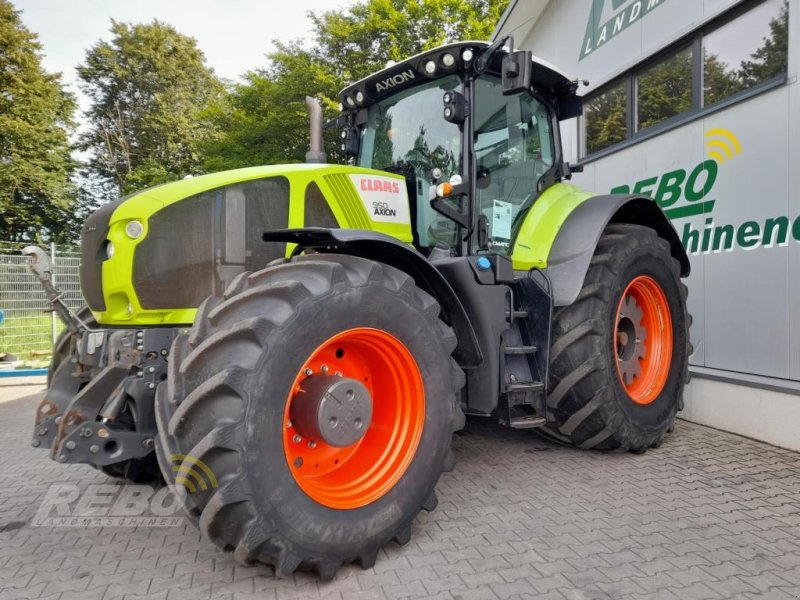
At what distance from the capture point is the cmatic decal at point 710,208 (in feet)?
14.9

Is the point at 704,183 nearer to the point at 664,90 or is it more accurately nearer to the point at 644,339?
the point at 664,90

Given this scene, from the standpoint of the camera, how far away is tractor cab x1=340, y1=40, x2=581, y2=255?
3.48m

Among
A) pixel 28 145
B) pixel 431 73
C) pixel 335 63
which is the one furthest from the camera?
pixel 28 145

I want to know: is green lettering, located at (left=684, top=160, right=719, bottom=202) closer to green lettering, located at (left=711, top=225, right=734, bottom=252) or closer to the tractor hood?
green lettering, located at (left=711, top=225, right=734, bottom=252)

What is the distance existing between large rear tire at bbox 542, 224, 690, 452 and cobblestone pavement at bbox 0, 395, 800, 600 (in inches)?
11.6

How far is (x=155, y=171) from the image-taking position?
27.6 metres

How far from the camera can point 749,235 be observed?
187 inches

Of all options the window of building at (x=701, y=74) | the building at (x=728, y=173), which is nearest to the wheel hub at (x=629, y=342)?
the building at (x=728, y=173)

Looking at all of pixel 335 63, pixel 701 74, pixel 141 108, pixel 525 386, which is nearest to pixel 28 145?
pixel 141 108


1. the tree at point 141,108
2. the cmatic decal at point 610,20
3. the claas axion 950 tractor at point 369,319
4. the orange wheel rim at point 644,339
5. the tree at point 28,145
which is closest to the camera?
the claas axion 950 tractor at point 369,319

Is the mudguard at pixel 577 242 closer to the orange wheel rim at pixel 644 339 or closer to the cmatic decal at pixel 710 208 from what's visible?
the orange wheel rim at pixel 644 339

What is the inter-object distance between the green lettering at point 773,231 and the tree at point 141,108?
2743 centimetres

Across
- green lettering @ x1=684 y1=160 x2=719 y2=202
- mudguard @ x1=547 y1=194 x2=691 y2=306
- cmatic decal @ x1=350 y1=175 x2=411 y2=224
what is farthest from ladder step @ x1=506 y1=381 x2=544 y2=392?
green lettering @ x1=684 y1=160 x2=719 y2=202

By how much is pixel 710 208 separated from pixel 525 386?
305 cm
